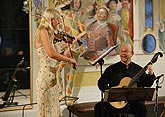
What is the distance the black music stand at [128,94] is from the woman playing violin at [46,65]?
2.05 feet

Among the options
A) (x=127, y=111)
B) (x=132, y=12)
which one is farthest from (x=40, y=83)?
(x=132, y=12)

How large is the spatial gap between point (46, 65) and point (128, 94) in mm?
933

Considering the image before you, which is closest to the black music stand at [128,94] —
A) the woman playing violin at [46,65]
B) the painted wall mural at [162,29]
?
the woman playing violin at [46,65]

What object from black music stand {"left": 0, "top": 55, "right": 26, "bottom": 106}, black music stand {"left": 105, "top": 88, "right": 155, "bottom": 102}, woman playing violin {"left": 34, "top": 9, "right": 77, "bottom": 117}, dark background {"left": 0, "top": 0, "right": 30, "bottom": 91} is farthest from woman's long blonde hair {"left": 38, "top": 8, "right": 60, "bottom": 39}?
black music stand {"left": 105, "top": 88, "right": 155, "bottom": 102}

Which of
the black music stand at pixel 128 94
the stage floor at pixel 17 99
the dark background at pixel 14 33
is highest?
the dark background at pixel 14 33

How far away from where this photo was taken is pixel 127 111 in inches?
153

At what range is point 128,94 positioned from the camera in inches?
137

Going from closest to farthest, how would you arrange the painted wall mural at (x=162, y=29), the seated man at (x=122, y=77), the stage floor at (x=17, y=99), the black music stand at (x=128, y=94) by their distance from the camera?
1. the black music stand at (x=128, y=94)
2. the seated man at (x=122, y=77)
3. the stage floor at (x=17, y=99)
4. the painted wall mural at (x=162, y=29)

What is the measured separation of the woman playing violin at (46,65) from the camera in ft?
11.5

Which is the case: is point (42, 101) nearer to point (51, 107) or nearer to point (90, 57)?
point (51, 107)

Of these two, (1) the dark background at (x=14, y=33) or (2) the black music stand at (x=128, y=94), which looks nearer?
(2) the black music stand at (x=128, y=94)

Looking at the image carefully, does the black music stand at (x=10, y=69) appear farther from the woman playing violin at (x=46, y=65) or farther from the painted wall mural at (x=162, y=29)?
the painted wall mural at (x=162, y=29)

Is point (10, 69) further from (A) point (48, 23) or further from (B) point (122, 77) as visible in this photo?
(B) point (122, 77)

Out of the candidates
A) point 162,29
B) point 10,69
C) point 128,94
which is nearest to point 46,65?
point 10,69
